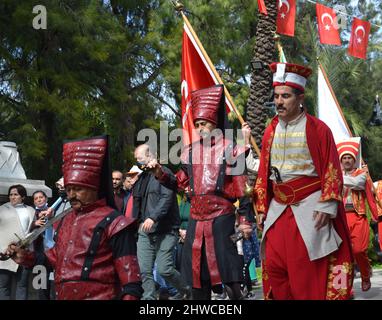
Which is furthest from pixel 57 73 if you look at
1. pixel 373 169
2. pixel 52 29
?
pixel 373 169

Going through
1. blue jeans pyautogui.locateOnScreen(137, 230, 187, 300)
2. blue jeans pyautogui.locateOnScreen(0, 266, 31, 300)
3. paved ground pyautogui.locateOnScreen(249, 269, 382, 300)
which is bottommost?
paved ground pyautogui.locateOnScreen(249, 269, 382, 300)

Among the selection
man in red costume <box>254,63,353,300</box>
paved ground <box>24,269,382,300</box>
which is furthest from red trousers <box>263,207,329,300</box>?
paved ground <box>24,269,382,300</box>

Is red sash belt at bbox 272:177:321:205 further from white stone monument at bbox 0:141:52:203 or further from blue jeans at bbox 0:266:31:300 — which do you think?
white stone monument at bbox 0:141:52:203

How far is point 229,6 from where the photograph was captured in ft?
73.7

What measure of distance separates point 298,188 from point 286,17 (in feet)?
32.5

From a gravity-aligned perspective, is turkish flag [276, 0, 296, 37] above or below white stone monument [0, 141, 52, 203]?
above

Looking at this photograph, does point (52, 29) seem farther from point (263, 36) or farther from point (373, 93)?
point (373, 93)

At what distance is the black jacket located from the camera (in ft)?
27.9

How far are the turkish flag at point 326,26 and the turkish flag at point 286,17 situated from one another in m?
0.52

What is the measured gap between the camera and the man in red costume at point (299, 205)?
5797mm

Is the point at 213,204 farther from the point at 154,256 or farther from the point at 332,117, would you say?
the point at 332,117

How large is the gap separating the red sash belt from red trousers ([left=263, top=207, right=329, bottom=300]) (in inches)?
3.2

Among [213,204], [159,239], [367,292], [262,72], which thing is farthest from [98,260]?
[262,72]
